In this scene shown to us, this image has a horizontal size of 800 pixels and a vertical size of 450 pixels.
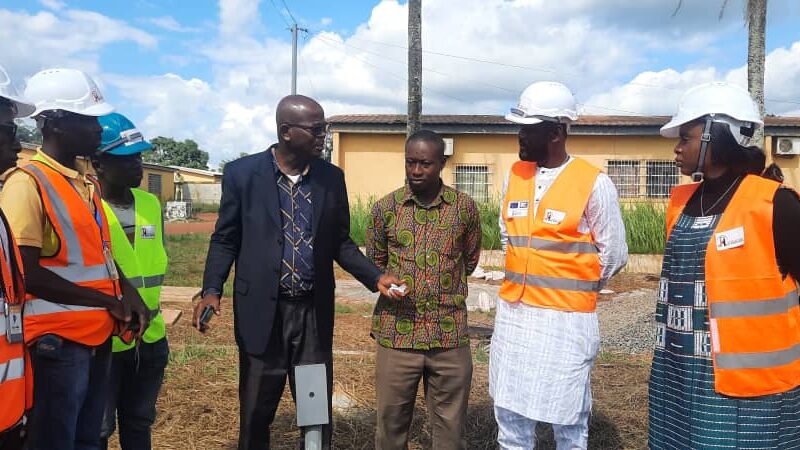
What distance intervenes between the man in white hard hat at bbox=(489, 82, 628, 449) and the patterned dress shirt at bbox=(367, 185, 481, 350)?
333mm

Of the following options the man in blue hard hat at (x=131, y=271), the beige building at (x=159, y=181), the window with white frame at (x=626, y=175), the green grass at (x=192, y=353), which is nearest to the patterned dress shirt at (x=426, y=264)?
the man in blue hard hat at (x=131, y=271)

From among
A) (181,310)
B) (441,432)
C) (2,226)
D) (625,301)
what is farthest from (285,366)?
(625,301)

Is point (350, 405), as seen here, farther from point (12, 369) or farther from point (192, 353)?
point (12, 369)

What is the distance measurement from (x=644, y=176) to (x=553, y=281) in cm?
1327

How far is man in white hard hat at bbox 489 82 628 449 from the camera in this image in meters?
2.67

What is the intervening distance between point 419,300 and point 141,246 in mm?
1436

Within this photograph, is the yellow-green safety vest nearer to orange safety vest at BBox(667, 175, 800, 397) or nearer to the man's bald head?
the man's bald head

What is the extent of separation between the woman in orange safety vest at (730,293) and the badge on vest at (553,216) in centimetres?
50

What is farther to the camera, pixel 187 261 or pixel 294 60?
pixel 294 60

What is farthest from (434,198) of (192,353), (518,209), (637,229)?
(637,229)

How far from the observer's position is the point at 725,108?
216cm

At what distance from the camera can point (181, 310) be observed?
709cm

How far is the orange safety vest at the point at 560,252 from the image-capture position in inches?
105

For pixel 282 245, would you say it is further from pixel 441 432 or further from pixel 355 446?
pixel 355 446
